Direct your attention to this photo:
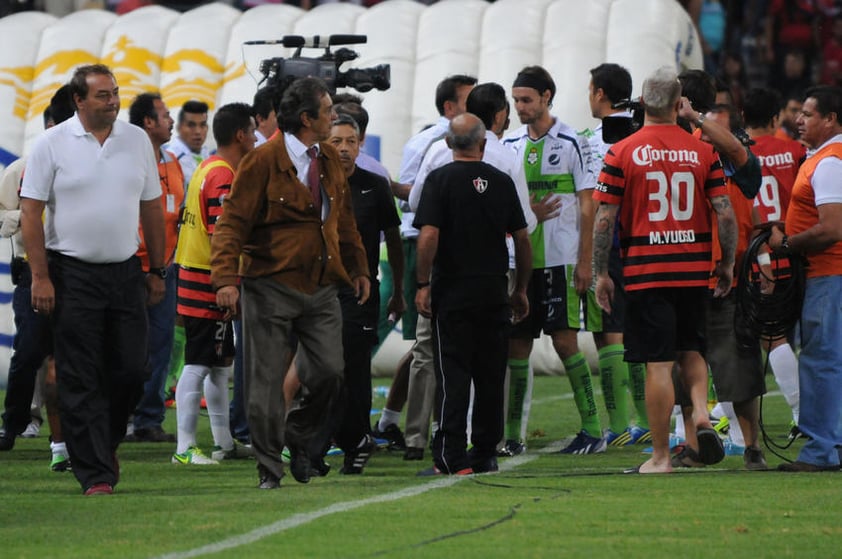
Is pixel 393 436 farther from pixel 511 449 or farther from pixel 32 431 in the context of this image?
pixel 32 431

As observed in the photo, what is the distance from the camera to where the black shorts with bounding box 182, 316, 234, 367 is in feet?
33.9

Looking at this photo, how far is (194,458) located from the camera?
10.3m

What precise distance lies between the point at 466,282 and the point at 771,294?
1.62m

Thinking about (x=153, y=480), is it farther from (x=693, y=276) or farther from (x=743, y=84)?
(x=743, y=84)

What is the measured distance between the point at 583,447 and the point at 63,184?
3.82 meters

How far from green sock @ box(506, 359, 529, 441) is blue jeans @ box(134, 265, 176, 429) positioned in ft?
8.52

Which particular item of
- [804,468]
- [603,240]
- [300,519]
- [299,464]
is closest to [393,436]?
[299,464]

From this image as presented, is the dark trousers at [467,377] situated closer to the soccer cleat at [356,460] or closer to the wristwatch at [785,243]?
the soccer cleat at [356,460]

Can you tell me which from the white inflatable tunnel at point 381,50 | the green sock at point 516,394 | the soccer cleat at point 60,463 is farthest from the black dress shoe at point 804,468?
the white inflatable tunnel at point 381,50

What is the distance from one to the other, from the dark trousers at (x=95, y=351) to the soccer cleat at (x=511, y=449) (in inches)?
110

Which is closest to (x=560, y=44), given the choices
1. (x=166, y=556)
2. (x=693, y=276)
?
(x=693, y=276)

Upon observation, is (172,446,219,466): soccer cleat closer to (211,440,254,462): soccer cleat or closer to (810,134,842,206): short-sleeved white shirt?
(211,440,254,462): soccer cleat

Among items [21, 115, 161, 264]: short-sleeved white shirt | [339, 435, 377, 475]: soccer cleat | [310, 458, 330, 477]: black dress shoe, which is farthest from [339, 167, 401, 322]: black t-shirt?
[21, 115, 161, 264]: short-sleeved white shirt

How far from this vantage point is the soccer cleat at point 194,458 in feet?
33.7
